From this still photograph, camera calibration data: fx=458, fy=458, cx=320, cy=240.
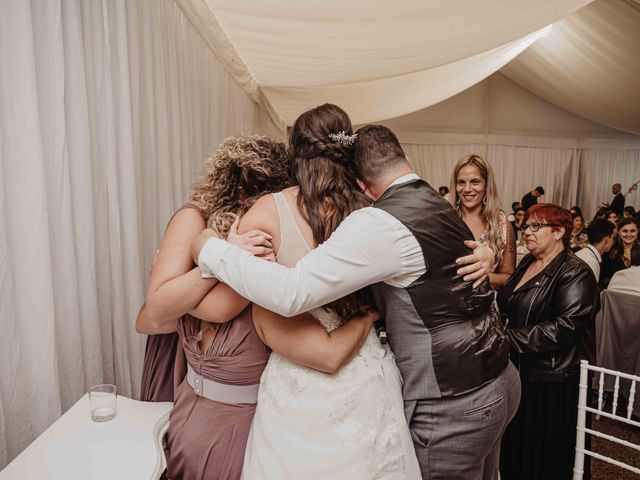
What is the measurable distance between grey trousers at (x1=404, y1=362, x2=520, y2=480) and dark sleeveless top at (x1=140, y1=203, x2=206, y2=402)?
74 cm

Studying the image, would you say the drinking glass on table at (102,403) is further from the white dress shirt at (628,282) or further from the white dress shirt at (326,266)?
the white dress shirt at (628,282)

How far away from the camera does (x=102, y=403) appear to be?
4.09 ft

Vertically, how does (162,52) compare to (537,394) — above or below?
above

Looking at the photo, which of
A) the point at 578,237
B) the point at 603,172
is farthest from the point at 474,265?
the point at 603,172

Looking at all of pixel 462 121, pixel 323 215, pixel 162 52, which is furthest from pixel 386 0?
pixel 462 121

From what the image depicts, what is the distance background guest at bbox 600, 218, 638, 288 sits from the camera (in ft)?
13.3

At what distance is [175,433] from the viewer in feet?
4.24

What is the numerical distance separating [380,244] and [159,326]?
678 millimetres

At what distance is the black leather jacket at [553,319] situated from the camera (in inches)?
77.2

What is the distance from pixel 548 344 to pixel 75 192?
1968 millimetres

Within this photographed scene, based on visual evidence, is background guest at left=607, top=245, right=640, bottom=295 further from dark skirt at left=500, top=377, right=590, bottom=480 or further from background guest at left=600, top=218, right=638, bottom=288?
dark skirt at left=500, top=377, right=590, bottom=480

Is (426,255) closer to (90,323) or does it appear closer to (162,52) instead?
(90,323)

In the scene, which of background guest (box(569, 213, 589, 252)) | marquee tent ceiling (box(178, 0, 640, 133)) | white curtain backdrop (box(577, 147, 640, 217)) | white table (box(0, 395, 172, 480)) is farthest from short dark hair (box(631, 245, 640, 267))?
white curtain backdrop (box(577, 147, 640, 217))

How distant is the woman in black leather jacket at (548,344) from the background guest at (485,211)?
532 millimetres
